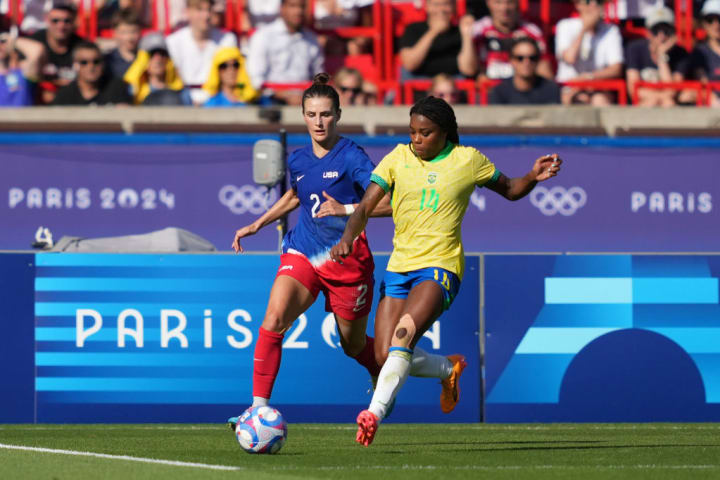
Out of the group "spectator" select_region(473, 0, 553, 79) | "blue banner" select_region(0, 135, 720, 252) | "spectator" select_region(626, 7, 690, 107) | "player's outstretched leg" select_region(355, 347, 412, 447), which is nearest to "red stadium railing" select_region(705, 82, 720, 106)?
"spectator" select_region(626, 7, 690, 107)

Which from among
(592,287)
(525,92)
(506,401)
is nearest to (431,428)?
(506,401)

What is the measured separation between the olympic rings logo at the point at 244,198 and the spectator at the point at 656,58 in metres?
5.04

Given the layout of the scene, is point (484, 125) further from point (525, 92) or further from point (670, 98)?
point (670, 98)

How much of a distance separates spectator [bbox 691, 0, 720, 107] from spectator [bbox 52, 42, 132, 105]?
719cm

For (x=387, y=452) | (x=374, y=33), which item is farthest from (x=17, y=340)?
(x=374, y=33)

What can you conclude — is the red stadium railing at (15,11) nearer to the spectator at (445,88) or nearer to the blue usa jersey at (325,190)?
the spectator at (445,88)

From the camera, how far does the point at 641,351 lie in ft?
37.1

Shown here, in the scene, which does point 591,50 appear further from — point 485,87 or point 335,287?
point 335,287

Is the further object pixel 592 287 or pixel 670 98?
pixel 670 98

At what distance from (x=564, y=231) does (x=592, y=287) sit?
479cm

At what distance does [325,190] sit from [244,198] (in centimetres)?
716

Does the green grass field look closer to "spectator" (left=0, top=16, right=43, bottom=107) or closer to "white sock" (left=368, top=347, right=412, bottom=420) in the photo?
"white sock" (left=368, top=347, right=412, bottom=420)

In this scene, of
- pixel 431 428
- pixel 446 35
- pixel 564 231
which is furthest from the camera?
pixel 446 35

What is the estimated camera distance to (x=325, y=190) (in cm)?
887
